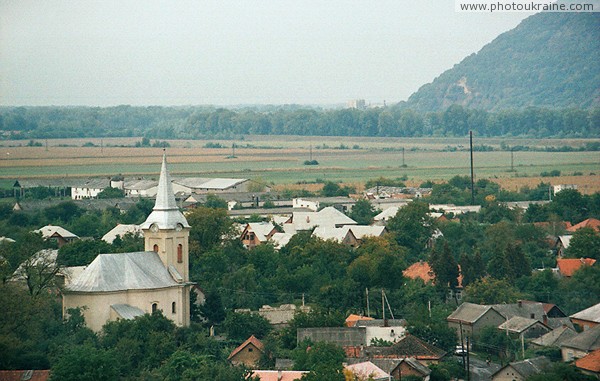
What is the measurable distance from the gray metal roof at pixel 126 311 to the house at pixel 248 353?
268 cm

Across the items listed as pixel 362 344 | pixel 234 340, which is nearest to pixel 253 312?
pixel 234 340

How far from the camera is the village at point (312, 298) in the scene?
30.3 metres

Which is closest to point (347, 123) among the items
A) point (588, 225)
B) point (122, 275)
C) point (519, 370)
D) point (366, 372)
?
point (588, 225)

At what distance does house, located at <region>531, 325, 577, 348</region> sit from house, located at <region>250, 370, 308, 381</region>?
7.67 m

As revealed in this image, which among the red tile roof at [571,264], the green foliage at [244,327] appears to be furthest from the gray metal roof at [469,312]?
the red tile roof at [571,264]

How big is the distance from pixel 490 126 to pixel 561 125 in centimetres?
1163

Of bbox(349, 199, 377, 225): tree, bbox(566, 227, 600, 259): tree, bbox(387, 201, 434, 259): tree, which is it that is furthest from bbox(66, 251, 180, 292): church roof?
bbox(349, 199, 377, 225): tree

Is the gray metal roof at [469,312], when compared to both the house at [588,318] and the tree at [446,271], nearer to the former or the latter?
the house at [588,318]

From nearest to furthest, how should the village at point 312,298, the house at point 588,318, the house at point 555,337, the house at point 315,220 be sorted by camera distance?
the village at point 312,298 < the house at point 555,337 < the house at point 588,318 < the house at point 315,220

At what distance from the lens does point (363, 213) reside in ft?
198

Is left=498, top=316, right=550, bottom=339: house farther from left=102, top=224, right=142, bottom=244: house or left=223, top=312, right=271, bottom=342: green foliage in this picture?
left=102, top=224, right=142, bottom=244: house

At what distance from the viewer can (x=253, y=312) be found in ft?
120

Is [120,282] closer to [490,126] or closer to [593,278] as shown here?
[593,278]

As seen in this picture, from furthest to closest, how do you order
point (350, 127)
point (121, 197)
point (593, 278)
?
1. point (350, 127)
2. point (121, 197)
3. point (593, 278)
